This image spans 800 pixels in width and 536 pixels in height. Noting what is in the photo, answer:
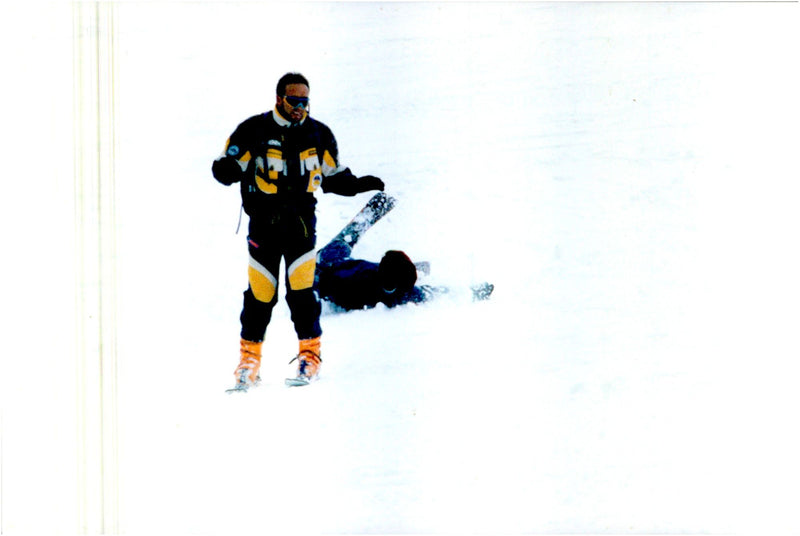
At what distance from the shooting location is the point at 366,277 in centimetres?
175

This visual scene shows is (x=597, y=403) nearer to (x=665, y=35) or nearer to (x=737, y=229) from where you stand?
(x=737, y=229)

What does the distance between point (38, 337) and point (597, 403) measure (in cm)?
138

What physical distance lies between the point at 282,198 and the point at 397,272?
0.34 meters

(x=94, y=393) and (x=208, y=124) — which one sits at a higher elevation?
(x=208, y=124)

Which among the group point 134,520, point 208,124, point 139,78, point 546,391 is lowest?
point 134,520

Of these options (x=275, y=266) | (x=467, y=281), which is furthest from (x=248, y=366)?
(x=467, y=281)

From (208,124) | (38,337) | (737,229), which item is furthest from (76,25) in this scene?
(737,229)

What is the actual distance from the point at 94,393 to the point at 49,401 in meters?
0.11

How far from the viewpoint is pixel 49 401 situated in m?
1.68

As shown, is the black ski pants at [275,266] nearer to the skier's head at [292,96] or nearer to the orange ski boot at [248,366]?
the orange ski boot at [248,366]

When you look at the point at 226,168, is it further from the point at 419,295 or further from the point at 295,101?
the point at 419,295

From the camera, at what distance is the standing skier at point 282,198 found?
1.73 meters

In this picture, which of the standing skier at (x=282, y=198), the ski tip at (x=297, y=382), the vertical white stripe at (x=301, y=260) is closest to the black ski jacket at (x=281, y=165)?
the standing skier at (x=282, y=198)

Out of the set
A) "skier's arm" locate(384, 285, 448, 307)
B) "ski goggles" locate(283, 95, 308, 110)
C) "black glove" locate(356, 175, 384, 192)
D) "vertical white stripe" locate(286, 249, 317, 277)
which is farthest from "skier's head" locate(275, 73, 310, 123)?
"skier's arm" locate(384, 285, 448, 307)
